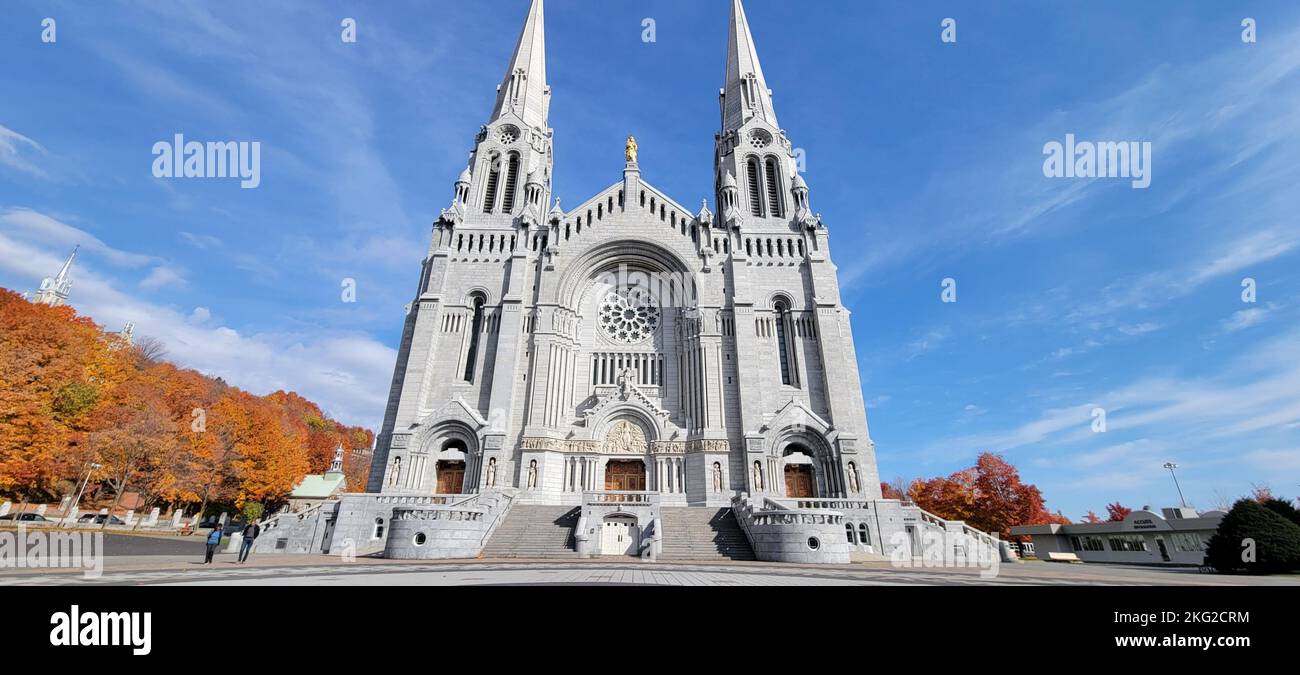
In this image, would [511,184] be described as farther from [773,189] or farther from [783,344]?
[783,344]

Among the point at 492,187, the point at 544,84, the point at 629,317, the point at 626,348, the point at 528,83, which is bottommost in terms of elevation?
the point at 626,348

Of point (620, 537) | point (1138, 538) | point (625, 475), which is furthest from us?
point (1138, 538)

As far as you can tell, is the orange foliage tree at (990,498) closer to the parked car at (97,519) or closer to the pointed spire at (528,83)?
the pointed spire at (528,83)

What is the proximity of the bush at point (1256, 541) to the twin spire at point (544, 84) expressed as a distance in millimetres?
32679

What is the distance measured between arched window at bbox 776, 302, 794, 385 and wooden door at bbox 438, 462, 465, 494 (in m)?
18.7

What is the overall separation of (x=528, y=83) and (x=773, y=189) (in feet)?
71.1

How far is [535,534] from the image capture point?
18.9 m

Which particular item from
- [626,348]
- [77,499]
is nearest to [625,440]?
[626,348]

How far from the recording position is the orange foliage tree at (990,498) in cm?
3741

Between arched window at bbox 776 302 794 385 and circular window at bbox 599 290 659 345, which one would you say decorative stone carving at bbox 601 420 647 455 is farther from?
arched window at bbox 776 302 794 385
